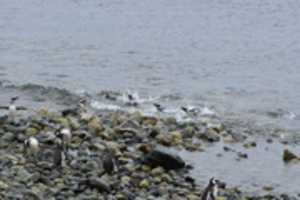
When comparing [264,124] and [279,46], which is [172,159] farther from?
[279,46]

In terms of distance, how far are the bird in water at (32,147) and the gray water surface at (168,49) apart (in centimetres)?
825

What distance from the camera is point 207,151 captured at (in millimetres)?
21859

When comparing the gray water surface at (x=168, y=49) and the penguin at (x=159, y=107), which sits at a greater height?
the gray water surface at (x=168, y=49)

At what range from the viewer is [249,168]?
68.6 feet

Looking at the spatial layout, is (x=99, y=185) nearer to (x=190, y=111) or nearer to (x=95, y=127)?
(x=95, y=127)

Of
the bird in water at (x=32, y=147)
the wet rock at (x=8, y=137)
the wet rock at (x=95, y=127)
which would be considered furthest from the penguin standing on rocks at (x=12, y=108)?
the bird in water at (x=32, y=147)

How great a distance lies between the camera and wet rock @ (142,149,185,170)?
1953 cm

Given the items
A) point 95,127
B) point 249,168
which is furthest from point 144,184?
point 95,127

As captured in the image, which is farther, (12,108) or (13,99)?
(13,99)

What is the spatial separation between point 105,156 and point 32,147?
2012mm

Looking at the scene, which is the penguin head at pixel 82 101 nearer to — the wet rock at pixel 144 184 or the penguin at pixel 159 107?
the penguin at pixel 159 107

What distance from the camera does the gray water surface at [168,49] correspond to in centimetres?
3002

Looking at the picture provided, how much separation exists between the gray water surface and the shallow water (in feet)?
11.9

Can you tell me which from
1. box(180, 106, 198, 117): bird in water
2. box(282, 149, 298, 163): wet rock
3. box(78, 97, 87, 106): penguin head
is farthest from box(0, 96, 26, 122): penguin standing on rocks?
box(282, 149, 298, 163): wet rock
